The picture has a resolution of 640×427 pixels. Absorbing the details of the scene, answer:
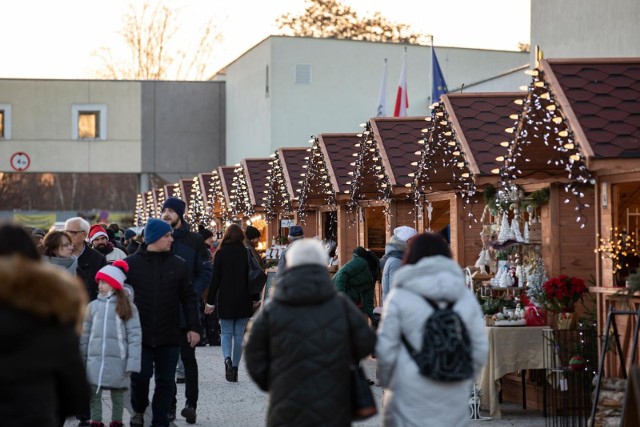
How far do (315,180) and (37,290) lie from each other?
57.4 feet

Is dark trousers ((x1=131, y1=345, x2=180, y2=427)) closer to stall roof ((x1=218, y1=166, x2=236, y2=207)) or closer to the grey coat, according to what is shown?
the grey coat

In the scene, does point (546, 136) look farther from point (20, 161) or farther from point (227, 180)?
point (20, 161)

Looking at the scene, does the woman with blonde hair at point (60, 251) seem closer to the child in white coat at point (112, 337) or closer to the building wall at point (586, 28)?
the child in white coat at point (112, 337)

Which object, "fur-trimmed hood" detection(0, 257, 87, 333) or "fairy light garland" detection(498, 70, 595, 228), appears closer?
"fur-trimmed hood" detection(0, 257, 87, 333)

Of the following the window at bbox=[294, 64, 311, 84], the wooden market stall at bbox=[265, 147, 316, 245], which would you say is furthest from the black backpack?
the window at bbox=[294, 64, 311, 84]

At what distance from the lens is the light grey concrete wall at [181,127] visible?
Answer: 50.5 m

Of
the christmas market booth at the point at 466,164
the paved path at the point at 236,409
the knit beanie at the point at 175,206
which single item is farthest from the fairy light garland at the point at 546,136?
the knit beanie at the point at 175,206

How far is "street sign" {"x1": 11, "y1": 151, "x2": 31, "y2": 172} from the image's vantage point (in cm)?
4944

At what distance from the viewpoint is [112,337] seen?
9766 mm

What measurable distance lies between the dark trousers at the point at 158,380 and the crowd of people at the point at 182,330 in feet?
0.03

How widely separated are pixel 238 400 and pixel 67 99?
38.0m

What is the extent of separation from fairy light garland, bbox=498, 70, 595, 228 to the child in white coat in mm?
3735

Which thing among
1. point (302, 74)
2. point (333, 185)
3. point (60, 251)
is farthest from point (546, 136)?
point (302, 74)

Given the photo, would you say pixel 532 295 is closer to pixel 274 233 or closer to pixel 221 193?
pixel 274 233
